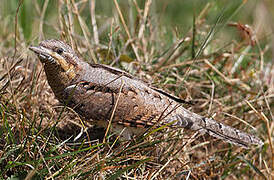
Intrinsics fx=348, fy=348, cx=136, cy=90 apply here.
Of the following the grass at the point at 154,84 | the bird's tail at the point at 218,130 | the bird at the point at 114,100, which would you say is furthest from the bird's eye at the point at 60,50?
the bird's tail at the point at 218,130

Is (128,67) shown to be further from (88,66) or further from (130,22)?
(130,22)

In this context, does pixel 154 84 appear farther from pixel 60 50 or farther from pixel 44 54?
pixel 44 54

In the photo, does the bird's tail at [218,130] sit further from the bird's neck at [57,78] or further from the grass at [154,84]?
the bird's neck at [57,78]

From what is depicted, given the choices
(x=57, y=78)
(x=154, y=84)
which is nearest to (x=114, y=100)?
(x=57, y=78)

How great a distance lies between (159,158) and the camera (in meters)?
2.70

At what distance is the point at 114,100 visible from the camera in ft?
8.73

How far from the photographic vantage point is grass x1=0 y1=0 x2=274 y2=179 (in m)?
2.31

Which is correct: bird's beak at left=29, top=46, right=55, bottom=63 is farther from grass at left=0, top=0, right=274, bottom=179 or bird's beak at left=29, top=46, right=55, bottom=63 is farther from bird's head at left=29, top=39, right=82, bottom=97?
grass at left=0, top=0, right=274, bottom=179

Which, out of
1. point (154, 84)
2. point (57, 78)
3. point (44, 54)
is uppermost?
point (44, 54)

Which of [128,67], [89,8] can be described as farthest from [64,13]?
[128,67]

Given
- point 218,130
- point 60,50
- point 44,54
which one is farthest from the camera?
point 218,130

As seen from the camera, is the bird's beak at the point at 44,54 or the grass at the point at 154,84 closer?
the grass at the point at 154,84

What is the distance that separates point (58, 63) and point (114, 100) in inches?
19.9

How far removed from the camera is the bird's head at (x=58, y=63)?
2523 millimetres
